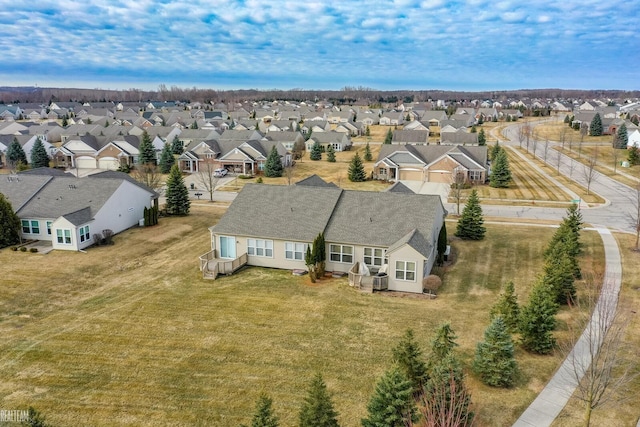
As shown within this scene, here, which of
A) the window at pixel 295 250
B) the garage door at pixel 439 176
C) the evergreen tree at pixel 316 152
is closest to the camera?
the window at pixel 295 250

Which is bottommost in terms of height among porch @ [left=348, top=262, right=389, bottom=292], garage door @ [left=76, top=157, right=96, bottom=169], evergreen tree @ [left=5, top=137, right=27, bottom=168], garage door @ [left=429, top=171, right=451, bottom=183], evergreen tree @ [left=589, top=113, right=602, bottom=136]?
porch @ [left=348, top=262, right=389, bottom=292]

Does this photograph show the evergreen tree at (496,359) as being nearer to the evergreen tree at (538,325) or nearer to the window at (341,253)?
the evergreen tree at (538,325)

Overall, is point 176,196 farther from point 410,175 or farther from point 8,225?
point 410,175

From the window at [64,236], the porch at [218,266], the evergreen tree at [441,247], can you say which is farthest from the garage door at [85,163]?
the evergreen tree at [441,247]

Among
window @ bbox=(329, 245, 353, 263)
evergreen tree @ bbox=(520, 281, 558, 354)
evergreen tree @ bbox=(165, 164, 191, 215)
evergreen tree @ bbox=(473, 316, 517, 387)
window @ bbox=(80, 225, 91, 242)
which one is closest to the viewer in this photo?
evergreen tree @ bbox=(473, 316, 517, 387)

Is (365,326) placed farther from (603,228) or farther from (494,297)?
(603,228)

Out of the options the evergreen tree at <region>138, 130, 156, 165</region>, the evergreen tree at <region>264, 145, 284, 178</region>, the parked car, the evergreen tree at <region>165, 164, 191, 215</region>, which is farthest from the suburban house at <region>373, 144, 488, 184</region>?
the evergreen tree at <region>138, 130, 156, 165</region>

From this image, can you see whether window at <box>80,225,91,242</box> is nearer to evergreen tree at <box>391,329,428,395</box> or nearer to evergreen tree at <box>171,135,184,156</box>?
evergreen tree at <box>391,329,428,395</box>

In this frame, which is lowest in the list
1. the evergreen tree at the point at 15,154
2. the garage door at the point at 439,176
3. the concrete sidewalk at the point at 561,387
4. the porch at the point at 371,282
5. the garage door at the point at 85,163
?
the concrete sidewalk at the point at 561,387
